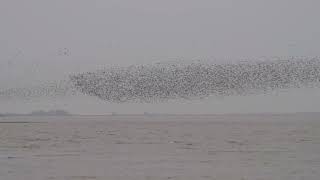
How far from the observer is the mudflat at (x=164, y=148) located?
766cm

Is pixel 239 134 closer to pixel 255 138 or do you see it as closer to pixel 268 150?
pixel 255 138

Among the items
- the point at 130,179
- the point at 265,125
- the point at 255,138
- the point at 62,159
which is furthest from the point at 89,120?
the point at 130,179

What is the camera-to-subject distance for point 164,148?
35.7 ft

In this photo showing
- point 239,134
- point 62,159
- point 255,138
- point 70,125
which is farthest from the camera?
point 70,125

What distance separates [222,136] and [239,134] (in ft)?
2.25

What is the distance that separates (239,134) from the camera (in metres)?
13.5

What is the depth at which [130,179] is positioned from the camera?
7.12 meters

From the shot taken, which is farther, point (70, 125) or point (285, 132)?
point (70, 125)

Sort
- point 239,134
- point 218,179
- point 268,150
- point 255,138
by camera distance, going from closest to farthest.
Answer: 1. point 218,179
2. point 268,150
3. point 255,138
4. point 239,134

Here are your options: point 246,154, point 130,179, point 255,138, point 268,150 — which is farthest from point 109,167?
point 255,138

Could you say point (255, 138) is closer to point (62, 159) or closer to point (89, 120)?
point (62, 159)

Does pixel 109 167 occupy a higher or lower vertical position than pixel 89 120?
higher

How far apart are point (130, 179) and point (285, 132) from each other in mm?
7778

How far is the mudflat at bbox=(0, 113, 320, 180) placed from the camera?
7.66 m
